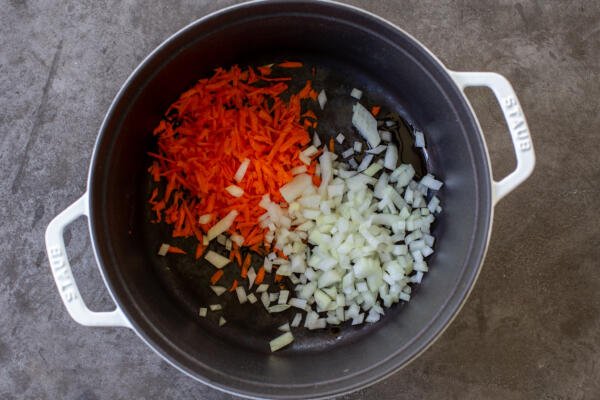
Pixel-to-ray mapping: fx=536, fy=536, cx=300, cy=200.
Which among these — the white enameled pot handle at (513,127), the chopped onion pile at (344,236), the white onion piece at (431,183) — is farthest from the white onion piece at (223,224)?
the white enameled pot handle at (513,127)

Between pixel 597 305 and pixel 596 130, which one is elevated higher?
pixel 596 130

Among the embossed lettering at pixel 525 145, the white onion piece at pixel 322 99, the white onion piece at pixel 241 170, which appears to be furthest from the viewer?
the white onion piece at pixel 322 99

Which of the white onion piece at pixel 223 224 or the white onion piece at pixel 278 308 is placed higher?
the white onion piece at pixel 223 224

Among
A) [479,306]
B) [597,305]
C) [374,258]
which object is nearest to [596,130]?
[597,305]

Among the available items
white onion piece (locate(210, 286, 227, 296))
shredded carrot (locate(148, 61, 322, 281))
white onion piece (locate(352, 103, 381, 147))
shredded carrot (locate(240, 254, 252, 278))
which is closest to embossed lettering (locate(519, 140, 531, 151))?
white onion piece (locate(352, 103, 381, 147))

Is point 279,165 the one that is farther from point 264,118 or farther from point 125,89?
point 125,89

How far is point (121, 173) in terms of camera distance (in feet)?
4.72

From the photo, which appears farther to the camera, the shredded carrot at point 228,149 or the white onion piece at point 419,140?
the white onion piece at point 419,140

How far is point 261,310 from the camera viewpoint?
1552 mm

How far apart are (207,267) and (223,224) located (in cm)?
15

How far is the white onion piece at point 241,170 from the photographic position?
4.80 feet

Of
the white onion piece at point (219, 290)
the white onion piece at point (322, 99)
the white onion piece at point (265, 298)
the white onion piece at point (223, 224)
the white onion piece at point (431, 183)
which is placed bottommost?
the white onion piece at point (265, 298)

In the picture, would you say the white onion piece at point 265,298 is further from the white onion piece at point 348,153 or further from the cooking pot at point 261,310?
the white onion piece at point 348,153

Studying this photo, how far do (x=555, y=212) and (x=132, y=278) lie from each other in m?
1.21
